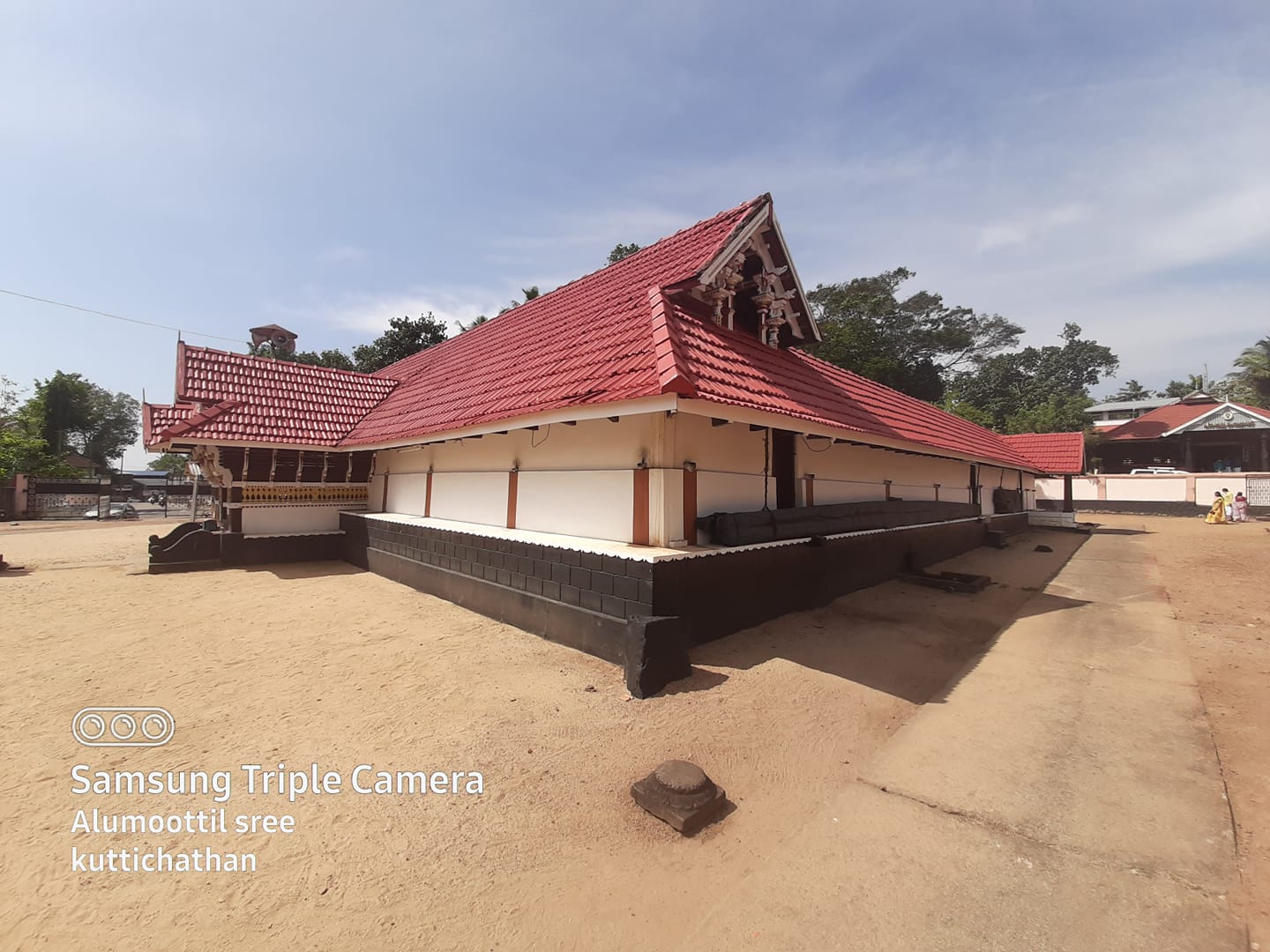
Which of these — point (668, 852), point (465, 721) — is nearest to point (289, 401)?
point (465, 721)

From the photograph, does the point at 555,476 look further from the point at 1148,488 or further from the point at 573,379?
the point at 1148,488

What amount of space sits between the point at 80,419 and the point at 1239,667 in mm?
61069

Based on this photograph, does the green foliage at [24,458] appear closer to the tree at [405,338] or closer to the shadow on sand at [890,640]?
the tree at [405,338]

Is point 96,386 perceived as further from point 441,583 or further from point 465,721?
point 465,721

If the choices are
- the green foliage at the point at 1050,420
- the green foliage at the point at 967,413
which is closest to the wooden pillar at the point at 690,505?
the green foliage at the point at 967,413

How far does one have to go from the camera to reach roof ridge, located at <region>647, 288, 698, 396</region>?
421 centimetres

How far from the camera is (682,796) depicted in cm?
Answer: 276

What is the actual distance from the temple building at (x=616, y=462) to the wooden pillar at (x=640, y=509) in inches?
1.1

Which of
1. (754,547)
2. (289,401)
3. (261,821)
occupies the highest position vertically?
(289,401)

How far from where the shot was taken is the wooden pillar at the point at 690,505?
5.28 metres

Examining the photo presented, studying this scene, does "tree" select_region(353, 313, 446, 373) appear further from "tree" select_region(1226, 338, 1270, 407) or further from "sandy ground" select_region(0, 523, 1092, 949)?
"tree" select_region(1226, 338, 1270, 407)

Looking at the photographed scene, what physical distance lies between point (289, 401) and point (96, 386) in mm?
64393

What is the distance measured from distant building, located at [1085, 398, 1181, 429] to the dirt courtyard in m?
53.5

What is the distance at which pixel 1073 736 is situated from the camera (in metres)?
3.74
